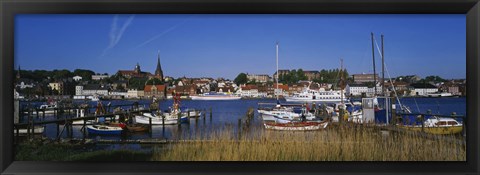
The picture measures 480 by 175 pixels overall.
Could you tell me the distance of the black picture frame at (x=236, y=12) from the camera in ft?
7.92

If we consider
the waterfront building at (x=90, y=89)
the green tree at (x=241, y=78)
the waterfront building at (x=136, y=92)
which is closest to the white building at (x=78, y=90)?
the waterfront building at (x=90, y=89)

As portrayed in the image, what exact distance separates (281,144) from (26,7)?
2.47 m

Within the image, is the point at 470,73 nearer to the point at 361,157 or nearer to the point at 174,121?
the point at 361,157

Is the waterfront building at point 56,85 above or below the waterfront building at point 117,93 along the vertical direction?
above

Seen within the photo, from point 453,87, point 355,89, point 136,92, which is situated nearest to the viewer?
point 453,87

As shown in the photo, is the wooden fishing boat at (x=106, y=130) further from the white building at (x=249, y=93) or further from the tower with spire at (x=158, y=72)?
the tower with spire at (x=158, y=72)

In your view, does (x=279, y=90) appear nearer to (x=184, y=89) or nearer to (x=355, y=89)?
(x=184, y=89)

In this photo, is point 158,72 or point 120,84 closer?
point 158,72

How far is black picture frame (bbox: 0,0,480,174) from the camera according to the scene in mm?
2414

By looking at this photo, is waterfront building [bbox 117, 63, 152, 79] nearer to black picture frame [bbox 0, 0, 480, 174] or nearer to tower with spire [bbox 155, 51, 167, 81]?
tower with spire [bbox 155, 51, 167, 81]

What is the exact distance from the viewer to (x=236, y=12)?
7.92 feet

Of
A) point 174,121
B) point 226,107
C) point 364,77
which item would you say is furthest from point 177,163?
point 226,107

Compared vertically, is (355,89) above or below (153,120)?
above

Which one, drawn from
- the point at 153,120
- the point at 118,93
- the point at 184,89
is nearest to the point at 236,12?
the point at 118,93
